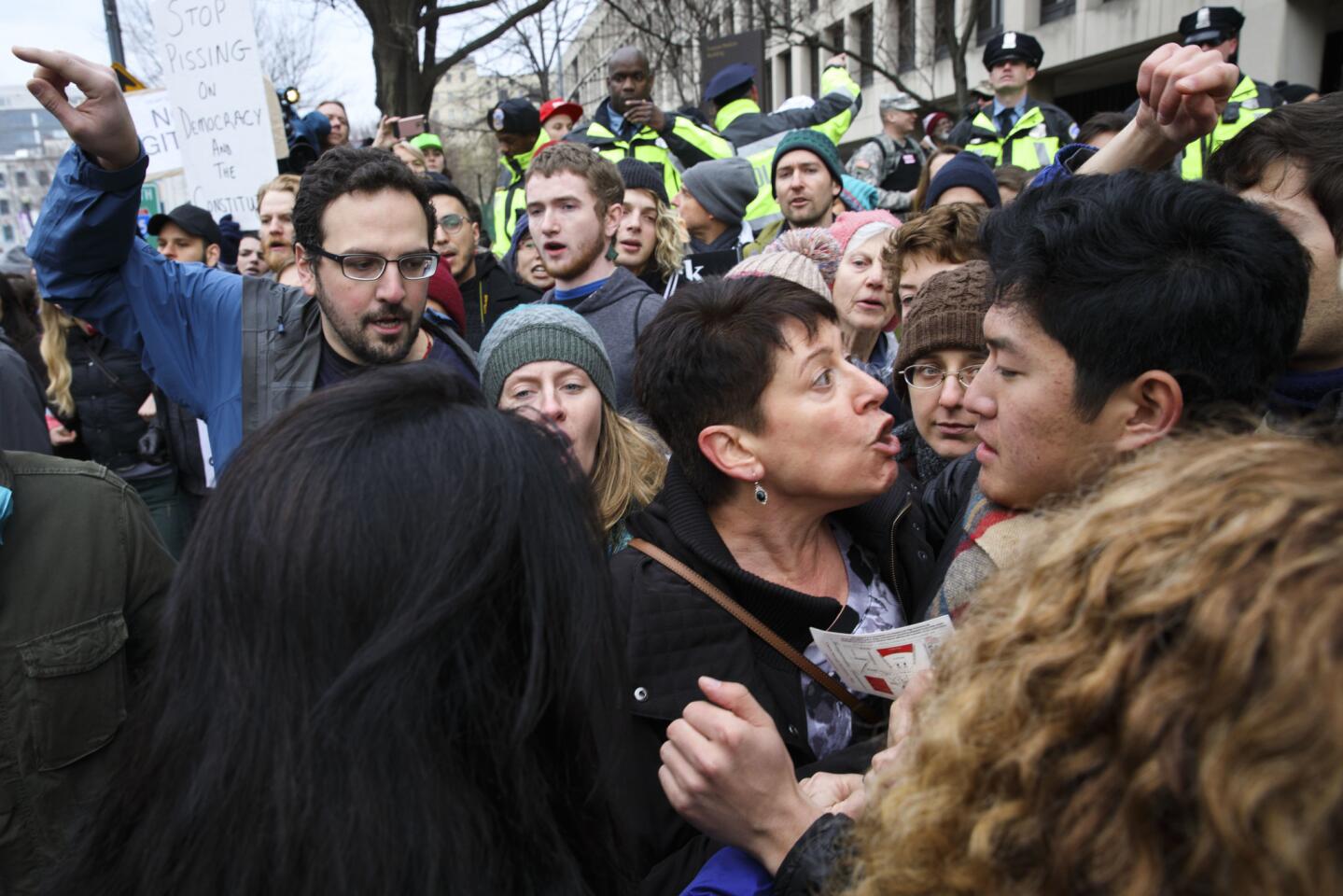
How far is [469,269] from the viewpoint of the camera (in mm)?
5527

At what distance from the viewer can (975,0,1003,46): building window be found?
2183cm

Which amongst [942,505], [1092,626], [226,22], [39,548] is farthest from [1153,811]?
[226,22]

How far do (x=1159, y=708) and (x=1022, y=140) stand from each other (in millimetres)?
7323

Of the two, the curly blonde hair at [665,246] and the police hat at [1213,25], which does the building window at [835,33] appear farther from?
the curly blonde hair at [665,246]

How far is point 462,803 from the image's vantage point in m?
1.04

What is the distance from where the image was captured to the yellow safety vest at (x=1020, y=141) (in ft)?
22.5

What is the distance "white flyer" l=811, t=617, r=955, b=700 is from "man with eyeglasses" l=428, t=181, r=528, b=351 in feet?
12.6

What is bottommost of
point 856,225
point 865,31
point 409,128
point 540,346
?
point 540,346

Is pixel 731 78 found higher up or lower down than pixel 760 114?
higher up

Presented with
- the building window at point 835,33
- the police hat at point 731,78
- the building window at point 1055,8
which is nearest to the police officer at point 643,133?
the police hat at point 731,78

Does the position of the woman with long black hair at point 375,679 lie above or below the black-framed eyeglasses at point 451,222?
below

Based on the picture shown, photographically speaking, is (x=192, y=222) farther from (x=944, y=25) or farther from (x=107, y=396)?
(x=944, y=25)

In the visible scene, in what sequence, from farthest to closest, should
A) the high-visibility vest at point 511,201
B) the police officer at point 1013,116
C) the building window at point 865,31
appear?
the building window at point 865,31 → the high-visibility vest at point 511,201 → the police officer at point 1013,116

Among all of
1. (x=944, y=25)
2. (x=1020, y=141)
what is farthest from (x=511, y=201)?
(x=944, y=25)
